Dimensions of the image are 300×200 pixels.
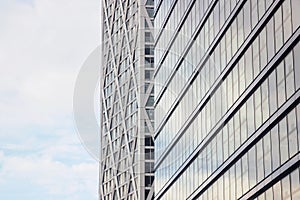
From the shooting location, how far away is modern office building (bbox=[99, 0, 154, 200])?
140875 millimetres

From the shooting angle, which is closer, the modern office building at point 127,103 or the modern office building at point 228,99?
the modern office building at point 228,99

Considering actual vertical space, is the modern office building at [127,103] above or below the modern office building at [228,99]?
above

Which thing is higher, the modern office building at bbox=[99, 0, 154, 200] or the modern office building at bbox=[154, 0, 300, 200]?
the modern office building at bbox=[99, 0, 154, 200]

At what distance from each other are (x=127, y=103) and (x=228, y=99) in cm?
8814

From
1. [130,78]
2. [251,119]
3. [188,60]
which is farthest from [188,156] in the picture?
[130,78]

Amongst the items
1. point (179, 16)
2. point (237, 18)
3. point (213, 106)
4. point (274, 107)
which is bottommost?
point (274, 107)

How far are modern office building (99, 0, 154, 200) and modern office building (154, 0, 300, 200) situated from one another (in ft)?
160

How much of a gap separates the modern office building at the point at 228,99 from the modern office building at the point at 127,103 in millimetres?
48713

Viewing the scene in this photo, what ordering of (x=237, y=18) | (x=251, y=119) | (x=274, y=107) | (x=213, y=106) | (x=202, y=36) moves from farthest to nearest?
(x=202, y=36), (x=213, y=106), (x=237, y=18), (x=251, y=119), (x=274, y=107)

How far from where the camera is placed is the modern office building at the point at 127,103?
14088cm

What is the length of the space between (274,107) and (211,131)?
52.1 feet

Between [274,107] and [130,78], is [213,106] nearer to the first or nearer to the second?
[274,107]

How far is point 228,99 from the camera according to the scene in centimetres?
6328

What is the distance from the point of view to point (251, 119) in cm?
5716
